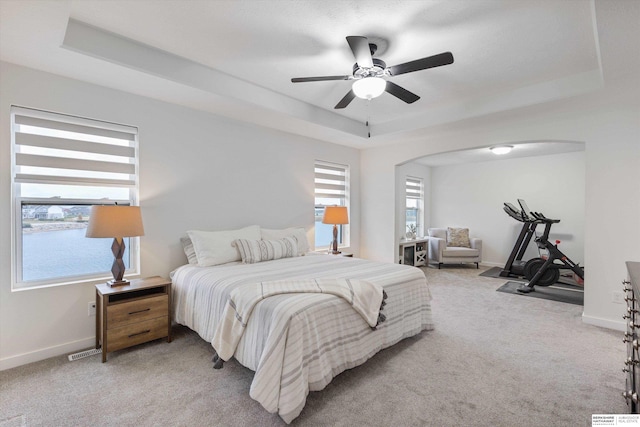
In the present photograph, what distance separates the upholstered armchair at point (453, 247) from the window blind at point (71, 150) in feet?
19.2

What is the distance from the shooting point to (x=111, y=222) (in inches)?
101

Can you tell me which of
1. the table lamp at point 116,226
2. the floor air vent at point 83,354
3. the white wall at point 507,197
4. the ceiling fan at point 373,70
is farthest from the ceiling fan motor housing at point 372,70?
the white wall at point 507,197

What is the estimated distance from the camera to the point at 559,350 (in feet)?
8.81

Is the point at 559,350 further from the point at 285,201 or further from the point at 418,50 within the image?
the point at 285,201

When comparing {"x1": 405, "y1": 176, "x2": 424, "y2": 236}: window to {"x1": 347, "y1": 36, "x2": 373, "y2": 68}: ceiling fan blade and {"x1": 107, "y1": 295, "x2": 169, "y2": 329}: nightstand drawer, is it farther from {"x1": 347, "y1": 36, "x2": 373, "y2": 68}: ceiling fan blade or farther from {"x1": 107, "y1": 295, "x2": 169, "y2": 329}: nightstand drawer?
{"x1": 107, "y1": 295, "x2": 169, "y2": 329}: nightstand drawer

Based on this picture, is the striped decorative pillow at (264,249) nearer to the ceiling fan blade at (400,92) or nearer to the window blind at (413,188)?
the ceiling fan blade at (400,92)

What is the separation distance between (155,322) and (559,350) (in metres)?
3.74

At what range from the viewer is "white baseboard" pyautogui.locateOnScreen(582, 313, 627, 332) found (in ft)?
10.3

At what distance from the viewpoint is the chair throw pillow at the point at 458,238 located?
6.75m

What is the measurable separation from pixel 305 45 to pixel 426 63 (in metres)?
1.02

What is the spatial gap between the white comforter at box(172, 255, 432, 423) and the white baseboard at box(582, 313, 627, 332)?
192 cm

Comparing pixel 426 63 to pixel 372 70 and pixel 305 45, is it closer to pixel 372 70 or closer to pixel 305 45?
pixel 372 70

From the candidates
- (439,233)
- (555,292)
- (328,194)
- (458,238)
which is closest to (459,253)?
(458,238)

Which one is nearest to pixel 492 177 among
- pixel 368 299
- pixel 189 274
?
pixel 368 299
